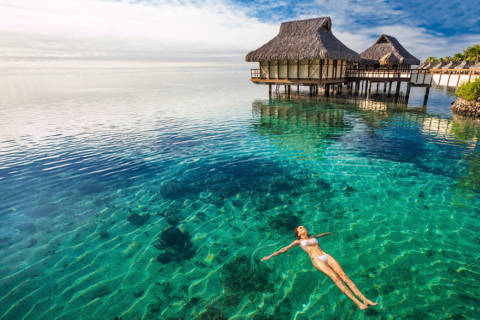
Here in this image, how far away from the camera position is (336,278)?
15.3 ft

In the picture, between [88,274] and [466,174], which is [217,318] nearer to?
[88,274]

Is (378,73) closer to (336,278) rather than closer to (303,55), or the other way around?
(303,55)

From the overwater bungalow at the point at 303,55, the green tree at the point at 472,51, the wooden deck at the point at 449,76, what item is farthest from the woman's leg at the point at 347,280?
the green tree at the point at 472,51

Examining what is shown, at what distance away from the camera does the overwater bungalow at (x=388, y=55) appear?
29797 mm

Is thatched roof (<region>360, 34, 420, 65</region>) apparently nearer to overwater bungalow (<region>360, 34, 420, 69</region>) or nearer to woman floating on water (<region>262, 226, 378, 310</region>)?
overwater bungalow (<region>360, 34, 420, 69</region>)

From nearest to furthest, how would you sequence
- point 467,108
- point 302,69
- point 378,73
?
point 467,108
point 378,73
point 302,69

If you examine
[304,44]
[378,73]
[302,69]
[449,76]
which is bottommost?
[449,76]

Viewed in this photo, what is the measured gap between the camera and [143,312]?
452cm

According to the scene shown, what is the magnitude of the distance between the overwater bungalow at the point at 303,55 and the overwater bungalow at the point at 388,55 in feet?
20.4

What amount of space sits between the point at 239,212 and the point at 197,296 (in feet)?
9.82

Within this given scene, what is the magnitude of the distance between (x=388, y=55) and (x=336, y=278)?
111ft

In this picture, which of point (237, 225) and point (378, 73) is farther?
point (378, 73)

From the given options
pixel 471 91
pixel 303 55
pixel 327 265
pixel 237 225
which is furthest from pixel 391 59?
→ pixel 327 265

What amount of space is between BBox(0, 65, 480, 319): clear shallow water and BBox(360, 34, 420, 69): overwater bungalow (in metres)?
20.0
